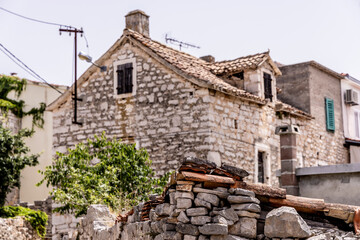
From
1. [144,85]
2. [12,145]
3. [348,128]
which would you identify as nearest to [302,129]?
[348,128]

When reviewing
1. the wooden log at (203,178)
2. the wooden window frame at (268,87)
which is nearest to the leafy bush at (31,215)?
the wooden window frame at (268,87)

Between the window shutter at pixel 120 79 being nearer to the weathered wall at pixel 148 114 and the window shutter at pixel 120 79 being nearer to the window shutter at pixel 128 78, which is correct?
the window shutter at pixel 128 78

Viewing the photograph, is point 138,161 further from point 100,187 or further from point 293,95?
point 293,95

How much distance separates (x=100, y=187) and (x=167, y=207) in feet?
19.5

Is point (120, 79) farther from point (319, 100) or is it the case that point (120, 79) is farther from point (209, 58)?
point (319, 100)

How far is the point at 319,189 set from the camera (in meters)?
11.2

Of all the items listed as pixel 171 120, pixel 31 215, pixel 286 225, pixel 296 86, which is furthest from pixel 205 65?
pixel 286 225

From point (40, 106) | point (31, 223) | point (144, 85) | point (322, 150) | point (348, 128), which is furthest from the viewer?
point (40, 106)

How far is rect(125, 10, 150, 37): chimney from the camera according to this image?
18.1 meters

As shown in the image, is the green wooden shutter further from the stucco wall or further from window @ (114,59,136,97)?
the stucco wall

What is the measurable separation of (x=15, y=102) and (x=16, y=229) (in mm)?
8142

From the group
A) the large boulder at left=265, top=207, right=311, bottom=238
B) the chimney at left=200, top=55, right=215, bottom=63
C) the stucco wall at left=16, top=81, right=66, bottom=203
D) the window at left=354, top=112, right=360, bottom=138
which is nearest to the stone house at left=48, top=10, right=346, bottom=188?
the chimney at left=200, top=55, right=215, bottom=63

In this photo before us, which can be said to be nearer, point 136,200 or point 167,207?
point 167,207

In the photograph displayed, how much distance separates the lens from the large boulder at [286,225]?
237 inches
